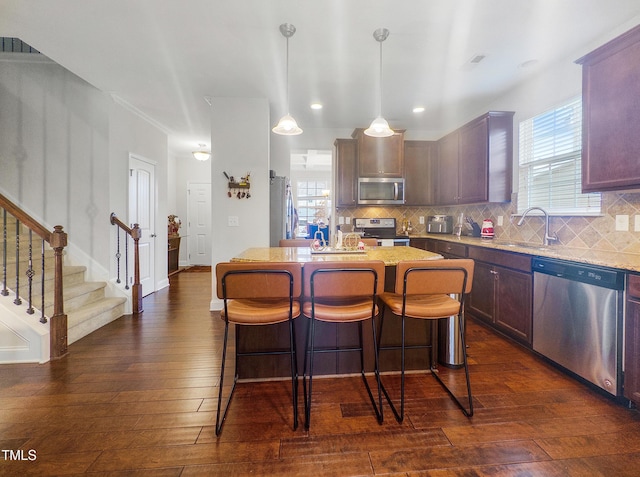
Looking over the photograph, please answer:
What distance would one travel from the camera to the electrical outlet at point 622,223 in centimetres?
242

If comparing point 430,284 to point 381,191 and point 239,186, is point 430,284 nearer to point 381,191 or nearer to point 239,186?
point 239,186

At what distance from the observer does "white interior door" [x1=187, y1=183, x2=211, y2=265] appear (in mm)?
7566

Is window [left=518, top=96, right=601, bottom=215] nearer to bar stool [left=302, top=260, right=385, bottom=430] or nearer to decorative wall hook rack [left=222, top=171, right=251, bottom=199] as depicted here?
bar stool [left=302, top=260, right=385, bottom=430]

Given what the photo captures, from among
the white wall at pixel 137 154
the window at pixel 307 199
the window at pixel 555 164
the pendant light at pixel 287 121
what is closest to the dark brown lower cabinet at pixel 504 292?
the window at pixel 555 164

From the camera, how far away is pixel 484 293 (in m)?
3.21

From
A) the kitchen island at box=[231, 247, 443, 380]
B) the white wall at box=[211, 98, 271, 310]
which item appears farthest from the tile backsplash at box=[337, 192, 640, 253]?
the white wall at box=[211, 98, 271, 310]

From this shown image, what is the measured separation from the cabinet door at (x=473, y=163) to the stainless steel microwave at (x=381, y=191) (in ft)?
2.80

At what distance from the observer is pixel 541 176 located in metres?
3.31

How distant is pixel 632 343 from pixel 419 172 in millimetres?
3623

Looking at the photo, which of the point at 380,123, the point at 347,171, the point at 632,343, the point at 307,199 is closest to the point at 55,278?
the point at 380,123

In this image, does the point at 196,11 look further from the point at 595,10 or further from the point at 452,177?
the point at 452,177

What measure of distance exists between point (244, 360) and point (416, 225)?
389cm

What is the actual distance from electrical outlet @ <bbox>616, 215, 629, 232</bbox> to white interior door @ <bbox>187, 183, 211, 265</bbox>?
7242 mm

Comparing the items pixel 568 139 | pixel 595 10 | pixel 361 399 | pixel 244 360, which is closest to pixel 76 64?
pixel 244 360
